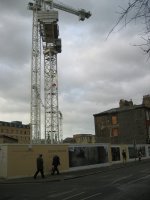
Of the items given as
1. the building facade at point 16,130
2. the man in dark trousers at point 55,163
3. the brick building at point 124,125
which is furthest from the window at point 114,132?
the building facade at point 16,130

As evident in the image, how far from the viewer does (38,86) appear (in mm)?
96125

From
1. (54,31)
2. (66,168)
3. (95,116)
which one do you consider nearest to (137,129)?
(95,116)

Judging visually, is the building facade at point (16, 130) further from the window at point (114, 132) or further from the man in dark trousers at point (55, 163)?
the man in dark trousers at point (55, 163)

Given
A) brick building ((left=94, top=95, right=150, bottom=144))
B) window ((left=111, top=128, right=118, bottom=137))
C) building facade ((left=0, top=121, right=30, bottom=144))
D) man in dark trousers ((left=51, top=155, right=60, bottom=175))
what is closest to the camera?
man in dark trousers ((left=51, top=155, right=60, bottom=175))

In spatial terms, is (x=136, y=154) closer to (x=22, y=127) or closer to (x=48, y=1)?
(x=48, y=1)

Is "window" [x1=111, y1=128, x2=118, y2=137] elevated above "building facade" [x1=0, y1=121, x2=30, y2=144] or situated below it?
below

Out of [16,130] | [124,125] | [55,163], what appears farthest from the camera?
[16,130]

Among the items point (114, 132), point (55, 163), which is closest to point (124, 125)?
point (114, 132)

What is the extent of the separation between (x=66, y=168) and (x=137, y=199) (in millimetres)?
24341

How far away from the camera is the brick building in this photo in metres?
85.7

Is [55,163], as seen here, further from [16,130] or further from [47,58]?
[16,130]

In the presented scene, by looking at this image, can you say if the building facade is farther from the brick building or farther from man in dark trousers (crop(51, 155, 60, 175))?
man in dark trousers (crop(51, 155, 60, 175))

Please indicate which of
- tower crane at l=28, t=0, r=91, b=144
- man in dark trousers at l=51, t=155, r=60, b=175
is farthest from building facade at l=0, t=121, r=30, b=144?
man in dark trousers at l=51, t=155, r=60, b=175

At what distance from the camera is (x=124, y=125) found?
8838 centimetres
